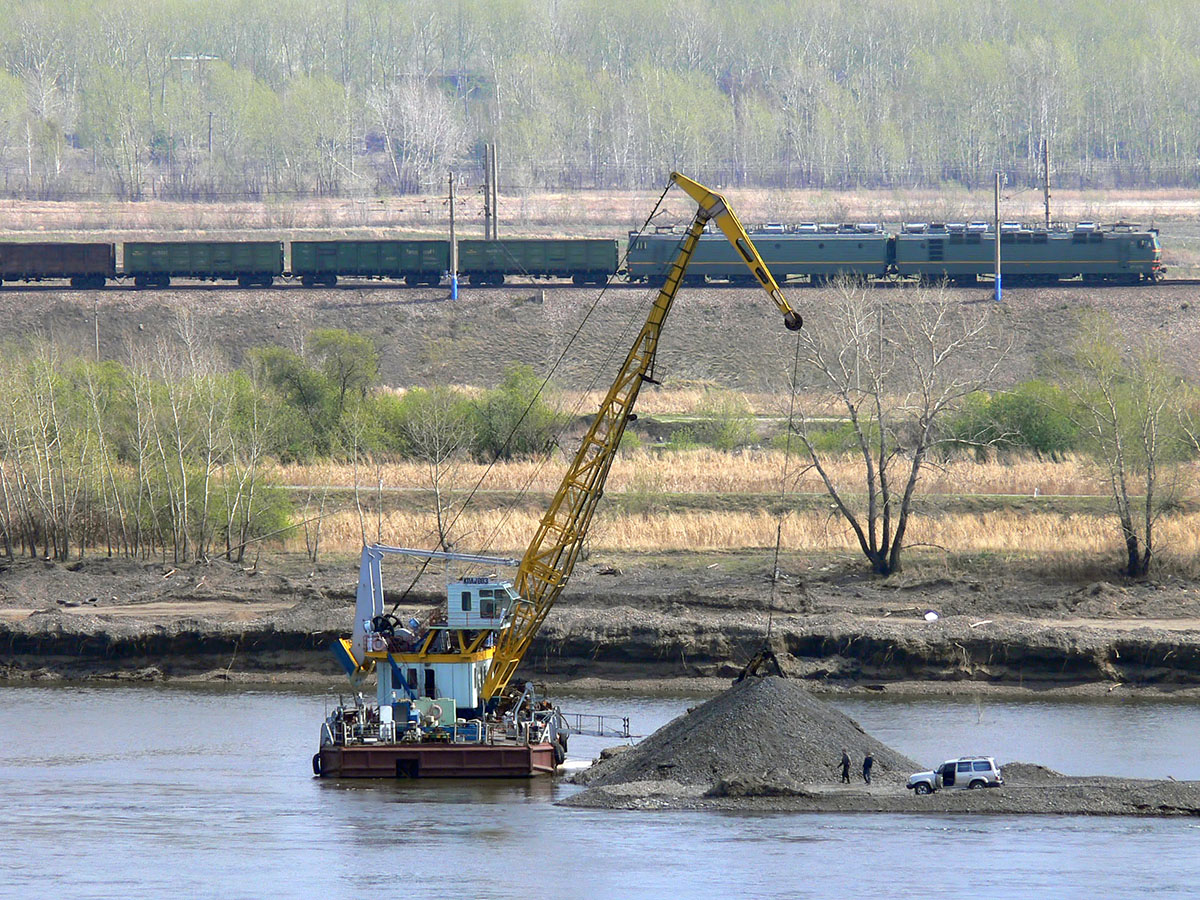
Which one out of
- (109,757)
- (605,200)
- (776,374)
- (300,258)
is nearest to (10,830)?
(109,757)

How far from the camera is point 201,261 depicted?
98.4 metres

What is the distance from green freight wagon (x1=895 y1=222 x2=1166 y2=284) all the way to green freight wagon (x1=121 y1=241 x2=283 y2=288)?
35114 mm

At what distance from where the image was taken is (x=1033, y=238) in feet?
314

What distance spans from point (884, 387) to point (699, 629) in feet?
70.1

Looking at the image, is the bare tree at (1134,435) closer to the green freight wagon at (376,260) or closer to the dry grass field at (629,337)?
the dry grass field at (629,337)

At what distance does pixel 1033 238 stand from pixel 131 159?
3948 inches

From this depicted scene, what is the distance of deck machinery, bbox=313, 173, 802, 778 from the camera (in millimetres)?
38250

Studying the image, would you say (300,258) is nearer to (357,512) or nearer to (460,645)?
(357,512)

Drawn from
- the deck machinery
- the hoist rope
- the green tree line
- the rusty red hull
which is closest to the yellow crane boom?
the deck machinery

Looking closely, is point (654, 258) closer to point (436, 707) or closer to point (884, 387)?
point (884, 387)

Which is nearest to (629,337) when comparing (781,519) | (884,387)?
(884,387)

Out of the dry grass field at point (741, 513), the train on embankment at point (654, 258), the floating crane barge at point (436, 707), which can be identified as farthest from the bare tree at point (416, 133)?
the floating crane barge at point (436, 707)

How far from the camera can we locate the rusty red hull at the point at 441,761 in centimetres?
3800

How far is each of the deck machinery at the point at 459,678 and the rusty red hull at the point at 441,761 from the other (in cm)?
2
